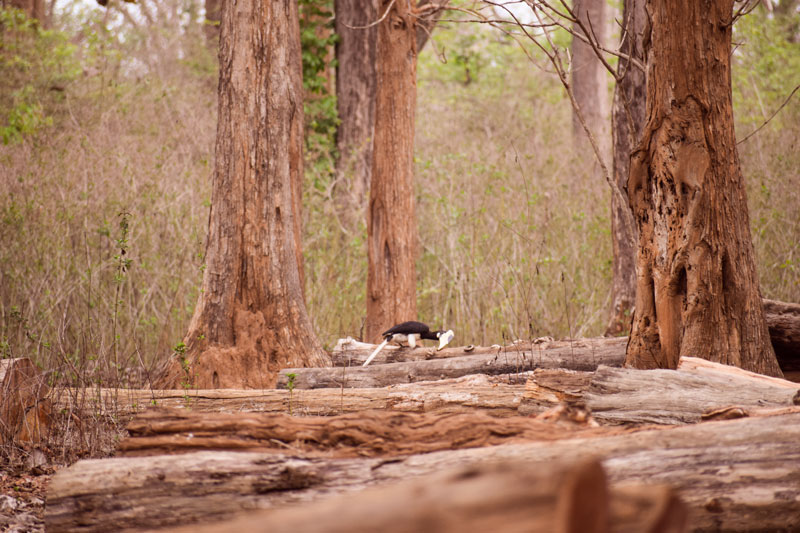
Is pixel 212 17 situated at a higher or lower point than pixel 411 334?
higher

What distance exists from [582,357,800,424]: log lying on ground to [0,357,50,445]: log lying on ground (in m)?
3.42

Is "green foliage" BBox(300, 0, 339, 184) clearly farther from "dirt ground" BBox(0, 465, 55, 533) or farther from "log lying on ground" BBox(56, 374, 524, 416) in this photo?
"dirt ground" BBox(0, 465, 55, 533)

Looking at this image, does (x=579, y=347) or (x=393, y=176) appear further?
(x=393, y=176)

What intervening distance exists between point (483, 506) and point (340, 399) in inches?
125

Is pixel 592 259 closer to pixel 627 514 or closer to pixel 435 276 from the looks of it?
pixel 435 276

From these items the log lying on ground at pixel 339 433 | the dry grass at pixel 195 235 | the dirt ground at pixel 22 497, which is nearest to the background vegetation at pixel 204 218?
the dry grass at pixel 195 235

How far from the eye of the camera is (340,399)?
468cm

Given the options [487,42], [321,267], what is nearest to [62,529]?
[321,267]

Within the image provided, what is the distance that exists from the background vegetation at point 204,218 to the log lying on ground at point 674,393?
5.07 feet

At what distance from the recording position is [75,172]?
29.1ft

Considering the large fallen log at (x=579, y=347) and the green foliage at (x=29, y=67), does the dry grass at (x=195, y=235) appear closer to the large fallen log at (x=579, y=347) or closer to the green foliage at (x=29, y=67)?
the green foliage at (x=29, y=67)

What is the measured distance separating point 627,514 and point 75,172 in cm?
852

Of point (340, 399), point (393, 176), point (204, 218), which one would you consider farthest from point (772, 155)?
point (340, 399)

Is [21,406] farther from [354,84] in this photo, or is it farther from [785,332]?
[354,84]
